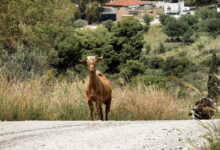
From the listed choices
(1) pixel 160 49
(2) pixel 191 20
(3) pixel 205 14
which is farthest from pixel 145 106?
(3) pixel 205 14

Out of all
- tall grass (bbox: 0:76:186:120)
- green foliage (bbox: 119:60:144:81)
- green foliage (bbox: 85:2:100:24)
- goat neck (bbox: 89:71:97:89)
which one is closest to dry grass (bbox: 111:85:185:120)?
tall grass (bbox: 0:76:186:120)

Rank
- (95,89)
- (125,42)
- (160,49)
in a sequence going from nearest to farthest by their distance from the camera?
(95,89) → (125,42) → (160,49)

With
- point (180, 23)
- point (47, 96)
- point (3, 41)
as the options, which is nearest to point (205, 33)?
point (180, 23)

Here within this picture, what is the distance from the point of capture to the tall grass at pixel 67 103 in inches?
305

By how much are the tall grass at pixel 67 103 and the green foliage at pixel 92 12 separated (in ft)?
252

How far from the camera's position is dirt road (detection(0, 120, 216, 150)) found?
526cm

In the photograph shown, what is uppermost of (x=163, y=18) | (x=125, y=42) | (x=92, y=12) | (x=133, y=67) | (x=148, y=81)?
(x=148, y=81)

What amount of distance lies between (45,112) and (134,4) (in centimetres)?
9179

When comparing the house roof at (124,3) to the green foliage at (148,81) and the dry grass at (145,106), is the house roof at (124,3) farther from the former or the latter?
the dry grass at (145,106)

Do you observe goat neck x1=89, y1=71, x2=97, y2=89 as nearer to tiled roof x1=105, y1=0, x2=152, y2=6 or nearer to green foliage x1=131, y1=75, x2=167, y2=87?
green foliage x1=131, y1=75, x2=167, y2=87

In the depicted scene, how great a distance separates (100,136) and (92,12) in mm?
80165

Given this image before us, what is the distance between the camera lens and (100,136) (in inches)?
226

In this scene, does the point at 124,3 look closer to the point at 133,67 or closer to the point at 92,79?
the point at 133,67

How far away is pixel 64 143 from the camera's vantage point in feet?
18.0
